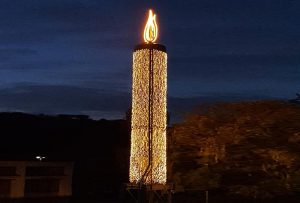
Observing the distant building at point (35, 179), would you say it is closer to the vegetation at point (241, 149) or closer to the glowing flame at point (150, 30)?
the vegetation at point (241, 149)

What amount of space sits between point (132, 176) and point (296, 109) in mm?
2690

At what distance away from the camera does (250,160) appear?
27.3 ft

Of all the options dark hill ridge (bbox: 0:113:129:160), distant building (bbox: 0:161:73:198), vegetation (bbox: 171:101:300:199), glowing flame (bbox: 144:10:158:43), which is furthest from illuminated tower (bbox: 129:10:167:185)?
dark hill ridge (bbox: 0:113:129:160)

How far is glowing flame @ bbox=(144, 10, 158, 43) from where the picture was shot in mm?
7883

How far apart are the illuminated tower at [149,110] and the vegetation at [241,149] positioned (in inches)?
41.8

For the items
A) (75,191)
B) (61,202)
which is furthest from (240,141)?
(75,191)

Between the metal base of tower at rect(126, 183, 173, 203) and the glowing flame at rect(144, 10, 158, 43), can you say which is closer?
the metal base of tower at rect(126, 183, 173, 203)

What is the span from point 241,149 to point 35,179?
531 inches

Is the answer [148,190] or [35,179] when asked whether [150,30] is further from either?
[35,179]

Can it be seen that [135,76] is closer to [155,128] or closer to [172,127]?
[155,128]

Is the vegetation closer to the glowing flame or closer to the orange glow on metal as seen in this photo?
the orange glow on metal

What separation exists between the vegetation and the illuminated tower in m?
1.06

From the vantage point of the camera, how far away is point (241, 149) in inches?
329

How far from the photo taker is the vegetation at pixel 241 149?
8.07 meters
